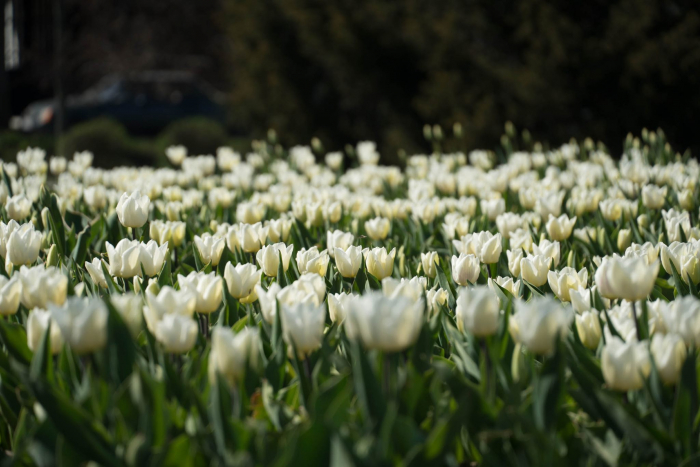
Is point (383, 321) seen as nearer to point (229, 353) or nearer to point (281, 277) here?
point (229, 353)

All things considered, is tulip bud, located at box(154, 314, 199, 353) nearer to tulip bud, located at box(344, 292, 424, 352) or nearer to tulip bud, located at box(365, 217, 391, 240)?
tulip bud, located at box(344, 292, 424, 352)

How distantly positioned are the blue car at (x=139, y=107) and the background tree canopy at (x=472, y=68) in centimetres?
608

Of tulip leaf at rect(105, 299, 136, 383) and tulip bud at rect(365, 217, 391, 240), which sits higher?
tulip bud at rect(365, 217, 391, 240)

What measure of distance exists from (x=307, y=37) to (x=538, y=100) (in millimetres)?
4163

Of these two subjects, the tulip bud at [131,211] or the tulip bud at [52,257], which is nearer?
the tulip bud at [52,257]

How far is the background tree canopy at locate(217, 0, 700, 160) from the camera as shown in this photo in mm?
7742

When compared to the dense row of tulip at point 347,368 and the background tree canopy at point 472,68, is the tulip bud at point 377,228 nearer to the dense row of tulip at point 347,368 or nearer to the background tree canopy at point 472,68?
the dense row of tulip at point 347,368

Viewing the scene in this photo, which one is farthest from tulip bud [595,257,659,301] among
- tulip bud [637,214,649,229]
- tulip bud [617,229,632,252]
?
tulip bud [637,214,649,229]

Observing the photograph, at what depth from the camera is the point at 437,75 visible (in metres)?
9.40

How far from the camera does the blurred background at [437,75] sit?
7805 mm

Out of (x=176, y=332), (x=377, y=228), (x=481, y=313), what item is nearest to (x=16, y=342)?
(x=176, y=332)

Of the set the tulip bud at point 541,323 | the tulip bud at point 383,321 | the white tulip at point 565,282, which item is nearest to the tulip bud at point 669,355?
the tulip bud at point 541,323

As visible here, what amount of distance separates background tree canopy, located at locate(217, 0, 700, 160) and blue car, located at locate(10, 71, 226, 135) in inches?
240

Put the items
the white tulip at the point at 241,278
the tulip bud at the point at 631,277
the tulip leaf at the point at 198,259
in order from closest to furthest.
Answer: the tulip bud at the point at 631,277, the white tulip at the point at 241,278, the tulip leaf at the point at 198,259
